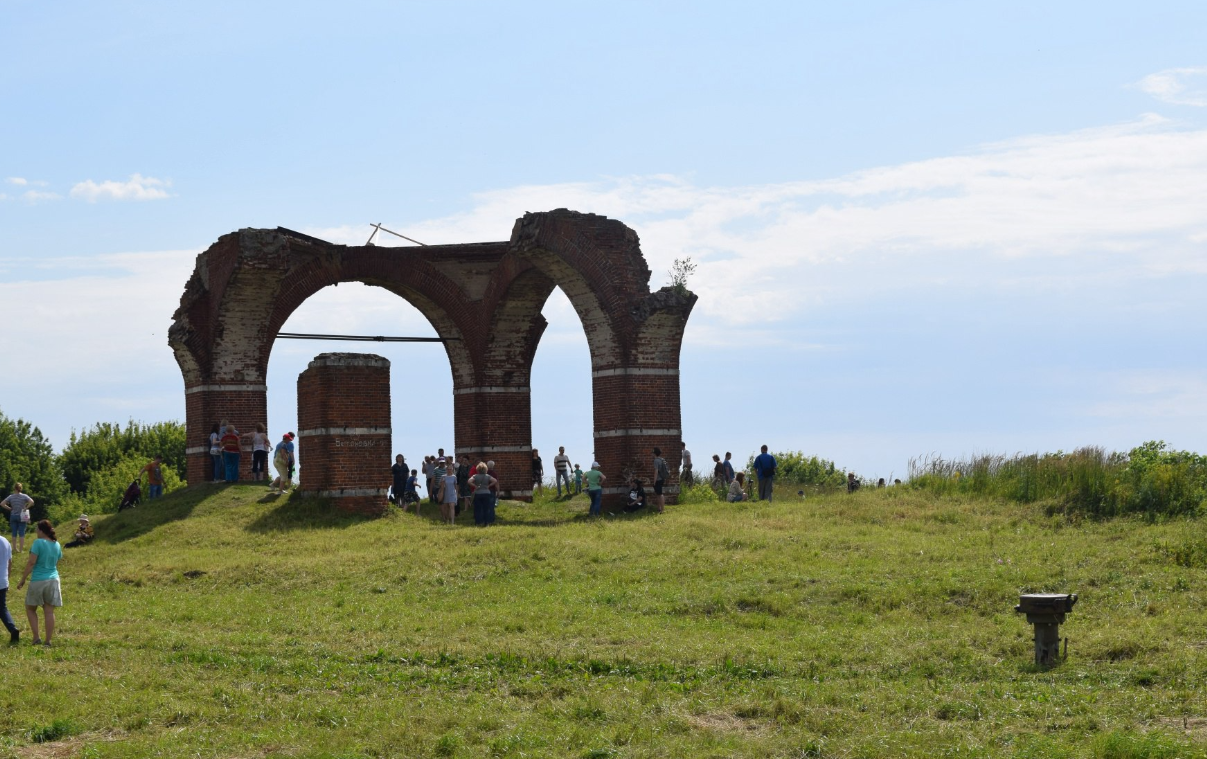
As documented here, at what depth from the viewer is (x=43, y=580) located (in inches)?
511

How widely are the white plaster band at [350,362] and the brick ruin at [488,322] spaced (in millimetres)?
380

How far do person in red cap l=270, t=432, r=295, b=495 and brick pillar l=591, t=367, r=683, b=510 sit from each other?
5.42 metres

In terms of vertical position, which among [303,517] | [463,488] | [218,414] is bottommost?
[303,517]

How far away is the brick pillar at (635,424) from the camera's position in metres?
23.5

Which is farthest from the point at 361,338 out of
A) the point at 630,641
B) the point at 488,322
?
the point at 630,641

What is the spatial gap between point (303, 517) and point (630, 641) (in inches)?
406

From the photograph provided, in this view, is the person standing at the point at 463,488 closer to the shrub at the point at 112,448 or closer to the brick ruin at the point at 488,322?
the brick ruin at the point at 488,322

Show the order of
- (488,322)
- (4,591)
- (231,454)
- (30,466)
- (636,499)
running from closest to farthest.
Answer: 1. (4,591)
2. (636,499)
3. (231,454)
4. (488,322)
5. (30,466)

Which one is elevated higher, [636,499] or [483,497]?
[483,497]

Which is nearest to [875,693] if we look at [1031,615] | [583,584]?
[1031,615]

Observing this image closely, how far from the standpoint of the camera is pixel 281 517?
2136cm

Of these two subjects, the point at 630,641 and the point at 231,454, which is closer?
the point at 630,641

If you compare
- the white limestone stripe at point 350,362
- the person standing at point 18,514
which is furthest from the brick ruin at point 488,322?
the person standing at point 18,514

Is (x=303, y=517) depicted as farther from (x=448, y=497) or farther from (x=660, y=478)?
(x=660, y=478)
